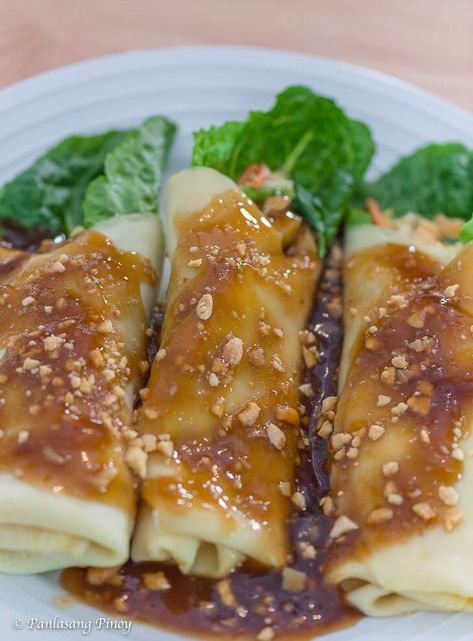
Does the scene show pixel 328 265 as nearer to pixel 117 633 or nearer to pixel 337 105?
pixel 337 105

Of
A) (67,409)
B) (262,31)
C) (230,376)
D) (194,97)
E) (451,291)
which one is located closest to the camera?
(67,409)

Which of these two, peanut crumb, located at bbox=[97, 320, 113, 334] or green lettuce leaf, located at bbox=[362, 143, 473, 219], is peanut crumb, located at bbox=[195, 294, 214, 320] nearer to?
peanut crumb, located at bbox=[97, 320, 113, 334]

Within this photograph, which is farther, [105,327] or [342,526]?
[105,327]

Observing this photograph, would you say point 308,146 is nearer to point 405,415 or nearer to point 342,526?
point 405,415

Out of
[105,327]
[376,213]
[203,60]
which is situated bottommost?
[105,327]

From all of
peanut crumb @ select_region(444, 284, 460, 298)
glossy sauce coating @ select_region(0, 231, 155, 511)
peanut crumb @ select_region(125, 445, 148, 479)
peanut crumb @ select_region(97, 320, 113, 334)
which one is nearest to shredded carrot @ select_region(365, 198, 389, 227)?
peanut crumb @ select_region(444, 284, 460, 298)

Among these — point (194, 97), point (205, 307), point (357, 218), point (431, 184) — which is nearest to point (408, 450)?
point (205, 307)
